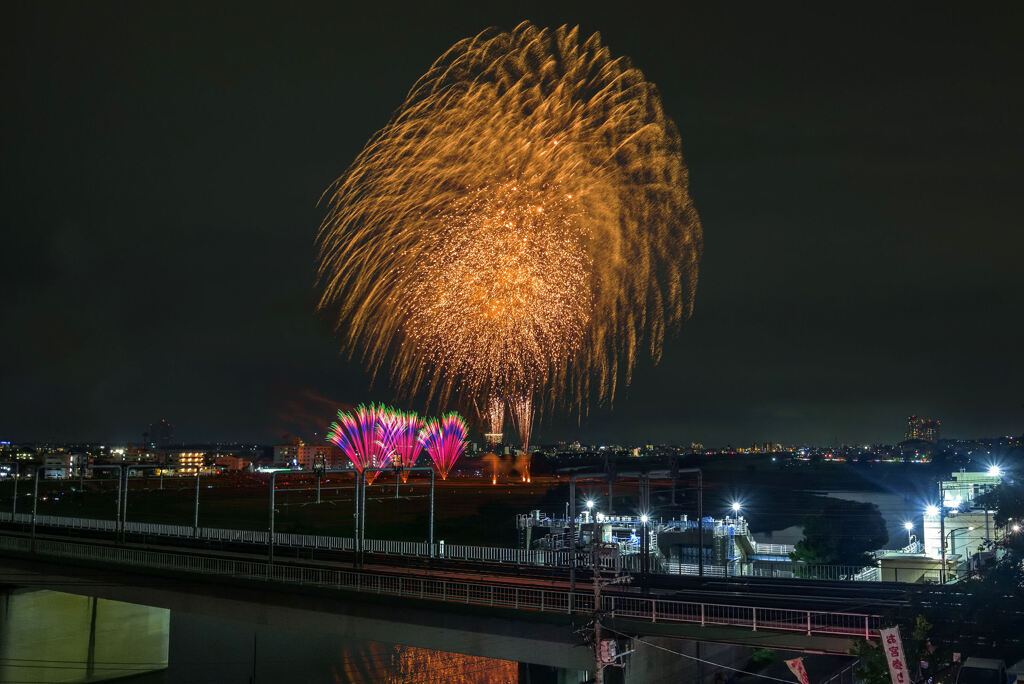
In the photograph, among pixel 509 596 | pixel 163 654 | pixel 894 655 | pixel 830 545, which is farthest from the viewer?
pixel 830 545

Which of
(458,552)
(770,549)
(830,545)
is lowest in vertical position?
(770,549)

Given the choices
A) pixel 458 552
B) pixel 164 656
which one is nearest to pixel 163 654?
pixel 164 656

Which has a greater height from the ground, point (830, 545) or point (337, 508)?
point (337, 508)

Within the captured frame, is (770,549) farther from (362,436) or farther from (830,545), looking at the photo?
(362,436)

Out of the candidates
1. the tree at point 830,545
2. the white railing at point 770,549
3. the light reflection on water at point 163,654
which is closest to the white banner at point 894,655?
the light reflection on water at point 163,654

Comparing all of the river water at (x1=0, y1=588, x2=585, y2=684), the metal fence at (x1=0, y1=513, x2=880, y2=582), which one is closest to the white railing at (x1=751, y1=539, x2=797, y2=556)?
the metal fence at (x1=0, y1=513, x2=880, y2=582)

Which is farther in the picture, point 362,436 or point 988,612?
point 362,436

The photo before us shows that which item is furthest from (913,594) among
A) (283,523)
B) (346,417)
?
(283,523)
